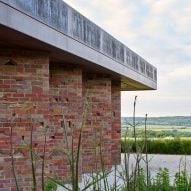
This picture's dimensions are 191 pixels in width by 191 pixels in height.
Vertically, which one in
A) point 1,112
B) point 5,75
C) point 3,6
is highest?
point 3,6

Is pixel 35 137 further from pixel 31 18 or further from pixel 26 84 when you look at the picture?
pixel 31 18

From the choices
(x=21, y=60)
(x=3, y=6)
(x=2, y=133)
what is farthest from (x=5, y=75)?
Answer: (x=3, y=6)

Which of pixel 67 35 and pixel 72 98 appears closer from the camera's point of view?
pixel 67 35

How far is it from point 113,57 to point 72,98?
1657 mm

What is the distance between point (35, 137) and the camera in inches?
291

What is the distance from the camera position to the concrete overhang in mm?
5816

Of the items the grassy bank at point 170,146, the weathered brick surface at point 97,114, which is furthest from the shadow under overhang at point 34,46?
the grassy bank at point 170,146

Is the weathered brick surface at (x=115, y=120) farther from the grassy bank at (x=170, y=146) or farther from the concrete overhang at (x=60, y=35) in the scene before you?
the grassy bank at (x=170, y=146)

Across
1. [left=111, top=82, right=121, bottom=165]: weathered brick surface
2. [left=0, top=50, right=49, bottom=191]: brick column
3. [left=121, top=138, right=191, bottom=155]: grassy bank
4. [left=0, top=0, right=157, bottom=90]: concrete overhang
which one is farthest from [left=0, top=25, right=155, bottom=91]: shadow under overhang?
[left=121, top=138, right=191, bottom=155]: grassy bank

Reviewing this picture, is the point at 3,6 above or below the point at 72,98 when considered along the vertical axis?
above

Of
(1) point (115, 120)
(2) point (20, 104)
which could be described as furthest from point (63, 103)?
(1) point (115, 120)

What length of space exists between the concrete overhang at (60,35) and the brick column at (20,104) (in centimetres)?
25

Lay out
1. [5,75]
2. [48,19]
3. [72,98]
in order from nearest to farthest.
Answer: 1. [48,19]
2. [5,75]
3. [72,98]

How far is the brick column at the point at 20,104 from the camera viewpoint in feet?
23.2
